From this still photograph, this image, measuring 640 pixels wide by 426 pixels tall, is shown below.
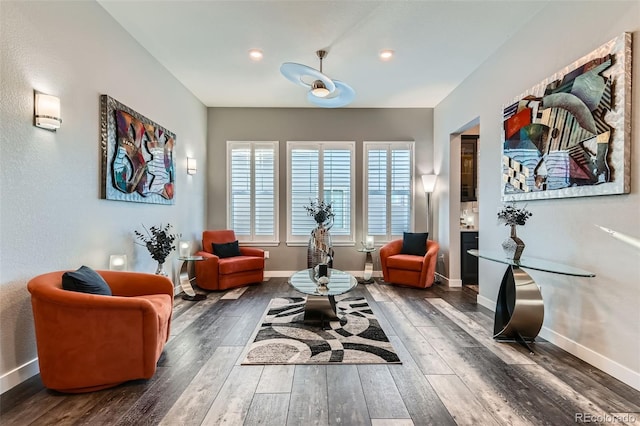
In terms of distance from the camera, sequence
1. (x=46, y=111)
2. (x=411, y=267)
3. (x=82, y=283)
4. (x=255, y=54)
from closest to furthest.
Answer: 1. (x=82, y=283)
2. (x=46, y=111)
3. (x=255, y=54)
4. (x=411, y=267)

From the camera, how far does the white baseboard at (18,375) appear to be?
209 cm

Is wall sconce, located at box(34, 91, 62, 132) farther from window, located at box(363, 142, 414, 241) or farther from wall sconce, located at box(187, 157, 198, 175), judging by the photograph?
window, located at box(363, 142, 414, 241)

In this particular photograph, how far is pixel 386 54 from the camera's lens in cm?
382

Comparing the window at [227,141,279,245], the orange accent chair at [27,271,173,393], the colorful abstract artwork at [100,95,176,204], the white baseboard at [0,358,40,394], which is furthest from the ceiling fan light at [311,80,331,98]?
the white baseboard at [0,358,40,394]

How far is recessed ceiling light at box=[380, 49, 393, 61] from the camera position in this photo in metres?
3.76

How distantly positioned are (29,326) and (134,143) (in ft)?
6.63

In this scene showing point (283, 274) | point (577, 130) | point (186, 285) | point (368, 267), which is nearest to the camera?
point (577, 130)

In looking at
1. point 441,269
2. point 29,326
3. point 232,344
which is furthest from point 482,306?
point 29,326

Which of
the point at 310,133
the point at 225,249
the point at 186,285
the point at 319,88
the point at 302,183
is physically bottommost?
the point at 186,285

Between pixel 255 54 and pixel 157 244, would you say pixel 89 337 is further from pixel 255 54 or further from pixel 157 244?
pixel 255 54

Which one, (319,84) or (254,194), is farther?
(254,194)

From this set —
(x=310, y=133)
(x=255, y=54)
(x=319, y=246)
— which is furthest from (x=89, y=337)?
(x=310, y=133)

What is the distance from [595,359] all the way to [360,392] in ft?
6.38

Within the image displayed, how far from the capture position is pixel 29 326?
7.47 ft
